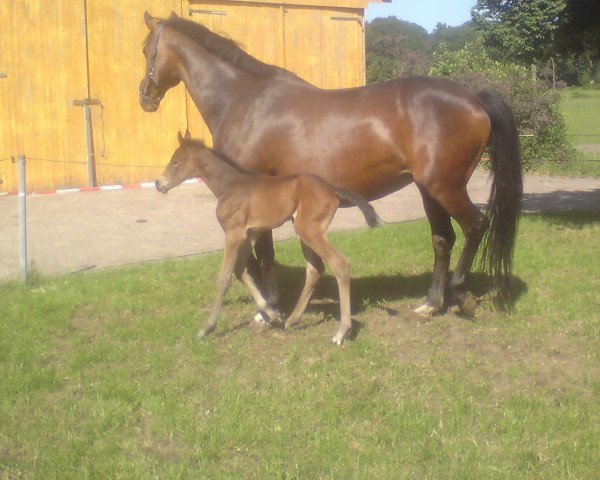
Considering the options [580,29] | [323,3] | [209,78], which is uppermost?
[323,3]

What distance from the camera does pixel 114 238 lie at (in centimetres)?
1014

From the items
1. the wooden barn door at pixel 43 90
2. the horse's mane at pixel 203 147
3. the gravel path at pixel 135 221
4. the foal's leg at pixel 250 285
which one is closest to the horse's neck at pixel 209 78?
the horse's mane at pixel 203 147

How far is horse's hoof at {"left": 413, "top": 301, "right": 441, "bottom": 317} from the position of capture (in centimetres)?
649

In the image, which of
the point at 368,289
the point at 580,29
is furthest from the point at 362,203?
the point at 580,29

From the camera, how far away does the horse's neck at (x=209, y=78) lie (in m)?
6.60

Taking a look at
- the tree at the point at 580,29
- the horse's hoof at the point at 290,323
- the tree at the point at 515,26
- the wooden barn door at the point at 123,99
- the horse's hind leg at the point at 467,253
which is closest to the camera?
the horse's hoof at the point at 290,323

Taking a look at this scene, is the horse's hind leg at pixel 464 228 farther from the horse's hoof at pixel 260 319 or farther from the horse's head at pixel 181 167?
the horse's head at pixel 181 167

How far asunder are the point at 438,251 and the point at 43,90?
10280 millimetres

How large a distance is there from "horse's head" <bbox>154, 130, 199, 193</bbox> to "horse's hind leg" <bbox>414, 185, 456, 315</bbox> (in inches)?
73.6

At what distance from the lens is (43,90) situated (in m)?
14.7

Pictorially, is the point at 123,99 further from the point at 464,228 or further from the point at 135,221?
the point at 464,228

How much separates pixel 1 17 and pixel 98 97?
213 cm

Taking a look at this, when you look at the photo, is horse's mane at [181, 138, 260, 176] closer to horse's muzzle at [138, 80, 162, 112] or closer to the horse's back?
the horse's back

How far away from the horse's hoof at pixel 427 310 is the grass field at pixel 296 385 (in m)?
0.14
